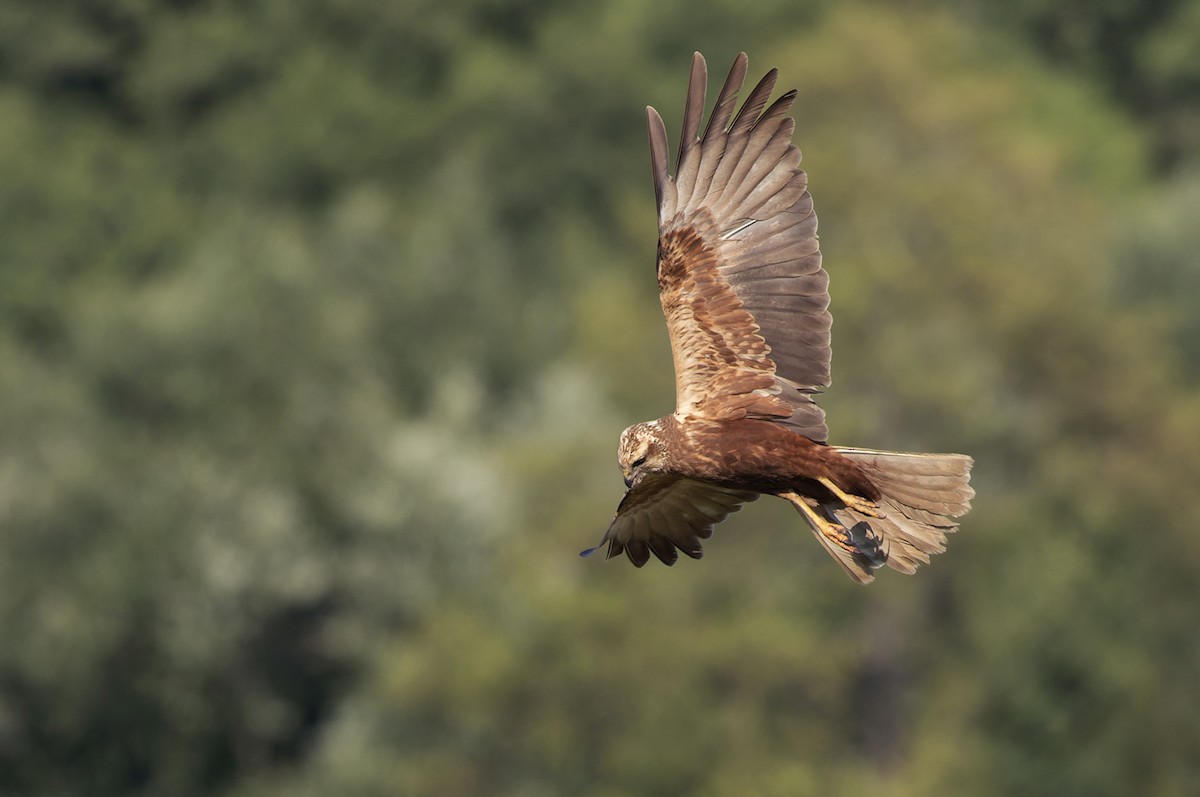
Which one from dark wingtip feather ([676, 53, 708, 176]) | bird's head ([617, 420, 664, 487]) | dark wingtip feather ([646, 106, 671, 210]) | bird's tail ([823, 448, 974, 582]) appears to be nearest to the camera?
dark wingtip feather ([676, 53, 708, 176])

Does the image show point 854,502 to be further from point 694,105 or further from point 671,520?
point 694,105

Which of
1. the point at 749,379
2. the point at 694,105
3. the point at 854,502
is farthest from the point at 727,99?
the point at 854,502

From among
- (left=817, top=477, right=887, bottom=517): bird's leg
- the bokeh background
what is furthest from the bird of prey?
the bokeh background

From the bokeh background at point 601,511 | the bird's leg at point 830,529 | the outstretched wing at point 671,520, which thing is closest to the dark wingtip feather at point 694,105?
the outstretched wing at point 671,520

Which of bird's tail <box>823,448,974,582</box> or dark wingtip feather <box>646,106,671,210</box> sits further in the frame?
dark wingtip feather <box>646,106,671,210</box>

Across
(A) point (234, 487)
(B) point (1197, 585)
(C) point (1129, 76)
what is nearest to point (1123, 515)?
(B) point (1197, 585)

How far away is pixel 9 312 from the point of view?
68.8m

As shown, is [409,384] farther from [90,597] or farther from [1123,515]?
[1123,515]

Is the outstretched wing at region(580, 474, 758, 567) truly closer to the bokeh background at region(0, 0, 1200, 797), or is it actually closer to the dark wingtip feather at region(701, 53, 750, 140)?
the dark wingtip feather at region(701, 53, 750, 140)

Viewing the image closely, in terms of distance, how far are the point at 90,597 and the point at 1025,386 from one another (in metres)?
18.2

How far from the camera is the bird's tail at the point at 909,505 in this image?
14273 mm

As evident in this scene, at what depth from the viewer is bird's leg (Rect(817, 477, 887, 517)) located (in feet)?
47.1

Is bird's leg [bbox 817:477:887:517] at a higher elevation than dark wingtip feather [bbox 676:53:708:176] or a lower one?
lower

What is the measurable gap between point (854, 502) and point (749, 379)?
0.96m
